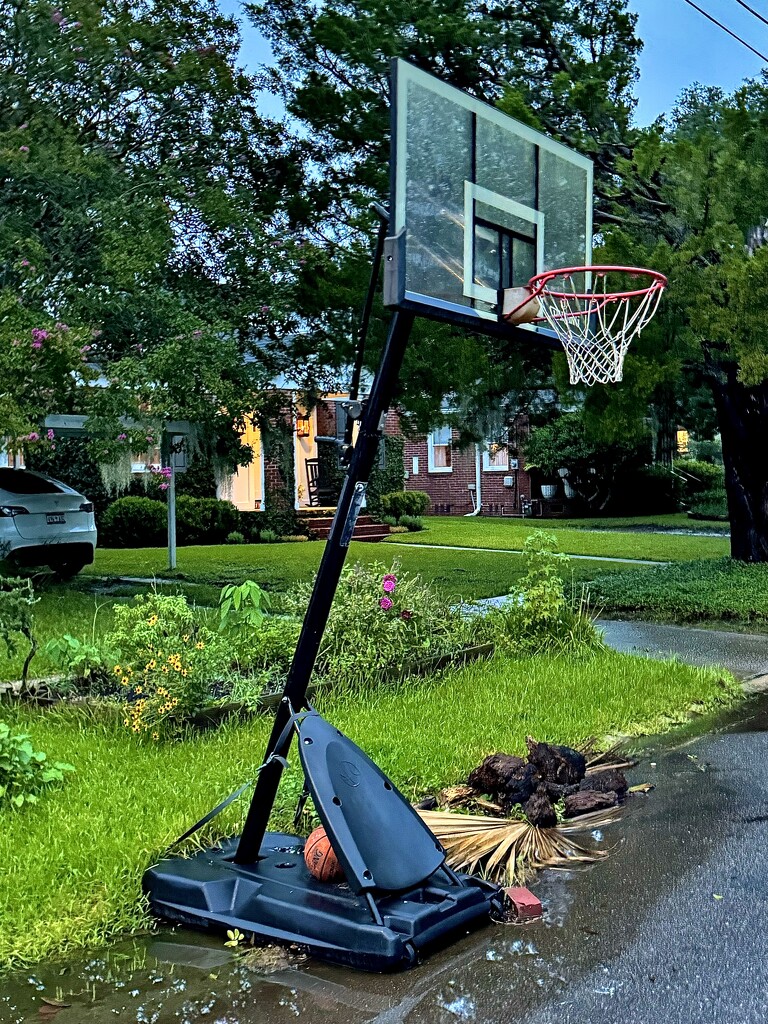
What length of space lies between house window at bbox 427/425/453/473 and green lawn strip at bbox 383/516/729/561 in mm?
4180

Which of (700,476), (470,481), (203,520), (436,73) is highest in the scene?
(436,73)

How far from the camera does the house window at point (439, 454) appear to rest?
104ft

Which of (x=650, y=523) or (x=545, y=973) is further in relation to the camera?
(x=650, y=523)

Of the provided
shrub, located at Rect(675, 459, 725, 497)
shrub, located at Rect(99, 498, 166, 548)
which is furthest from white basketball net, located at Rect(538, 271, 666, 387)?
shrub, located at Rect(675, 459, 725, 497)

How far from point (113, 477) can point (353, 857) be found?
15.9 metres

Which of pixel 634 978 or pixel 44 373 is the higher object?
pixel 44 373

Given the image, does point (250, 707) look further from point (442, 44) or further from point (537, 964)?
point (442, 44)

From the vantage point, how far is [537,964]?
3.54m

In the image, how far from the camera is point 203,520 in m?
22.9

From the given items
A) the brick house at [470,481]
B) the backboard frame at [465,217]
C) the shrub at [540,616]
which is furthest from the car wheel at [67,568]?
the brick house at [470,481]

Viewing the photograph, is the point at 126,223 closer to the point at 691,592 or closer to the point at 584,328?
the point at 584,328

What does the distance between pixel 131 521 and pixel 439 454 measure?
12308mm

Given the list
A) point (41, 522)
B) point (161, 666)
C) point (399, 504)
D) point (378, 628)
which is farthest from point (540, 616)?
point (399, 504)

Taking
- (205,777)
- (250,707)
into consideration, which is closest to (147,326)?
(250,707)
